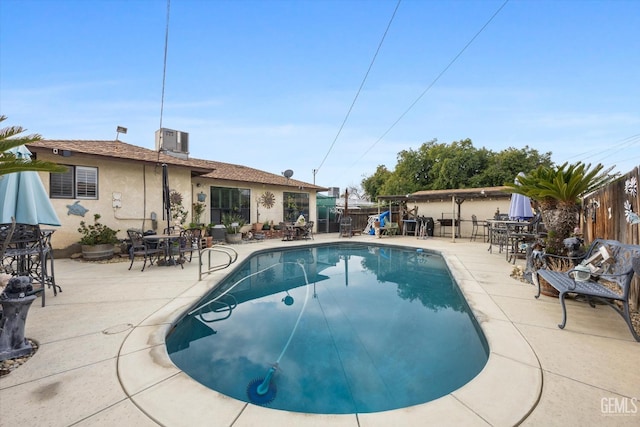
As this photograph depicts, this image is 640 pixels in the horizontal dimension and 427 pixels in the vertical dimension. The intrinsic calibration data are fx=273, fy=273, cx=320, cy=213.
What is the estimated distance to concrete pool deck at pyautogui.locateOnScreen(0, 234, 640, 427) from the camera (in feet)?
5.60

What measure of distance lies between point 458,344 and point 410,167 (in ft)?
81.9

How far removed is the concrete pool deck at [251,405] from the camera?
1.71m

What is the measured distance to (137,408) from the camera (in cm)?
177

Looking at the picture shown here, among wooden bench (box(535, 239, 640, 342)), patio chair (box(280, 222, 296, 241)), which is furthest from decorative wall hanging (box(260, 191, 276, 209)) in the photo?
wooden bench (box(535, 239, 640, 342))

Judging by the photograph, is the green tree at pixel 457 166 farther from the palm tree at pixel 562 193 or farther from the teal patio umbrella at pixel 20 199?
the teal patio umbrella at pixel 20 199

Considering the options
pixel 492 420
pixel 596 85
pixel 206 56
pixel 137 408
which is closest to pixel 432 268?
pixel 492 420

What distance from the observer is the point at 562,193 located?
14.4 feet

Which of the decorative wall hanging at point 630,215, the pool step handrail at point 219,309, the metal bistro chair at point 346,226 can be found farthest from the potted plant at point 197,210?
the decorative wall hanging at point 630,215

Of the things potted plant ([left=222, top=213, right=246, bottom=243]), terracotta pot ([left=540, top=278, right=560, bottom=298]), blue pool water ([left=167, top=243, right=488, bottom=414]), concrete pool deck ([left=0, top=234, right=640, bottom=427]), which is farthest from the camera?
potted plant ([left=222, top=213, right=246, bottom=243])

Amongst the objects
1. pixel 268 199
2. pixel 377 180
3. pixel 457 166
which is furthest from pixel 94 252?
pixel 377 180

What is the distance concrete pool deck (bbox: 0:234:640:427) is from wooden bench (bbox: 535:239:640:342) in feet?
1.13

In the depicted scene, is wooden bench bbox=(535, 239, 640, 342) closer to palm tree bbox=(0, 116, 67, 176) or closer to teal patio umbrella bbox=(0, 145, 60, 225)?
palm tree bbox=(0, 116, 67, 176)

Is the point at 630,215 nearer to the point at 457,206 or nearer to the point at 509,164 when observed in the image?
the point at 457,206

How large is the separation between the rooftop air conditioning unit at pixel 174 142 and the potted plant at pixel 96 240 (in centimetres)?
338
